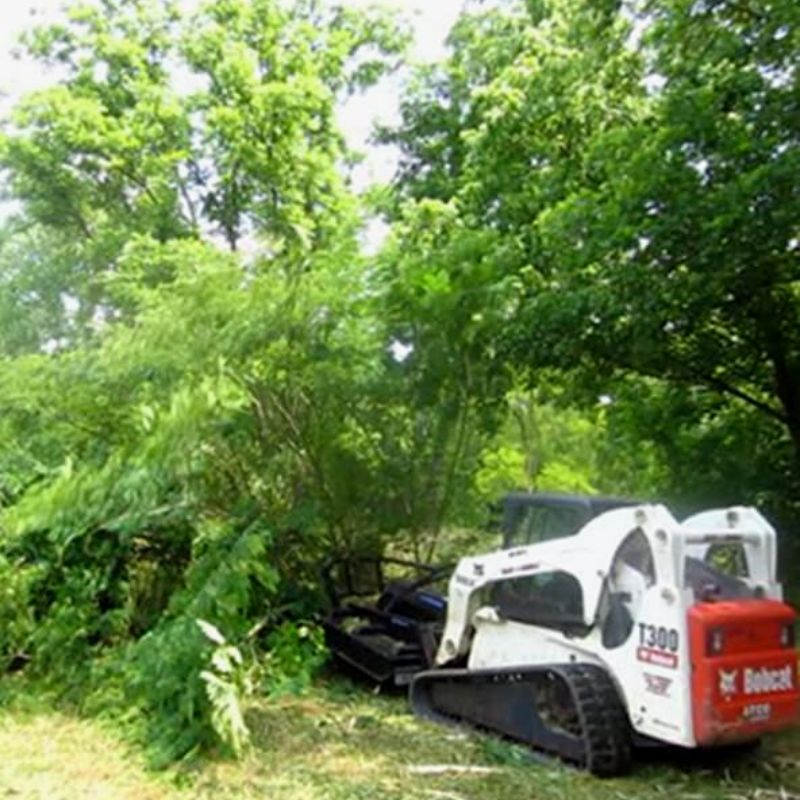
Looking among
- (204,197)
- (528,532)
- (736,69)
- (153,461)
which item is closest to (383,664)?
(528,532)

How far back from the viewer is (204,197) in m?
15.5

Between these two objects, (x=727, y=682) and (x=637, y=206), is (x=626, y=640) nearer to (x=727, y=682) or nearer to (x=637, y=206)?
(x=727, y=682)

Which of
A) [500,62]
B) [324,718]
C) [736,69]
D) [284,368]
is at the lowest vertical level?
[324,718]

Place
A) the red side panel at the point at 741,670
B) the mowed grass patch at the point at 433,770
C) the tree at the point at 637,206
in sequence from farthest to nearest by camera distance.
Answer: the tree at the point at 637,206
the mowed grass patch at the point at 433,770
the red side panel at the point at 741,670

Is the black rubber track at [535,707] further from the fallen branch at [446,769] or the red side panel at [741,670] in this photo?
the red side panel at [741,670]

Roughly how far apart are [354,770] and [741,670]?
174cm

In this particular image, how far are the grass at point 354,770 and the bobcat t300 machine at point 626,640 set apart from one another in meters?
0.22

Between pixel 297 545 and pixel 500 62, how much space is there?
652cm

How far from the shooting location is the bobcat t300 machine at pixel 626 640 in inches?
148

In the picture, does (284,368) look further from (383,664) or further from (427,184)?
(427,184)

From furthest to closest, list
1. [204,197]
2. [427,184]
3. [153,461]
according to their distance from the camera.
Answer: [204,197]
[427,184]
[153,461]

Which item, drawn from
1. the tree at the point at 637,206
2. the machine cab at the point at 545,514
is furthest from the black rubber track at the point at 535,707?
the tree at the point at 637,206

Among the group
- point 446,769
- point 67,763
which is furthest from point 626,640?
point 67,763

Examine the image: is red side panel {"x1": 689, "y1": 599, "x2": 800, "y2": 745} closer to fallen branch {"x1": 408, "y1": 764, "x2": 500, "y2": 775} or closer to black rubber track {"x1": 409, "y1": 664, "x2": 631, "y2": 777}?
black rubber track {"x1": 409, "y1": 664, "x2": 631, "y2": 777}
